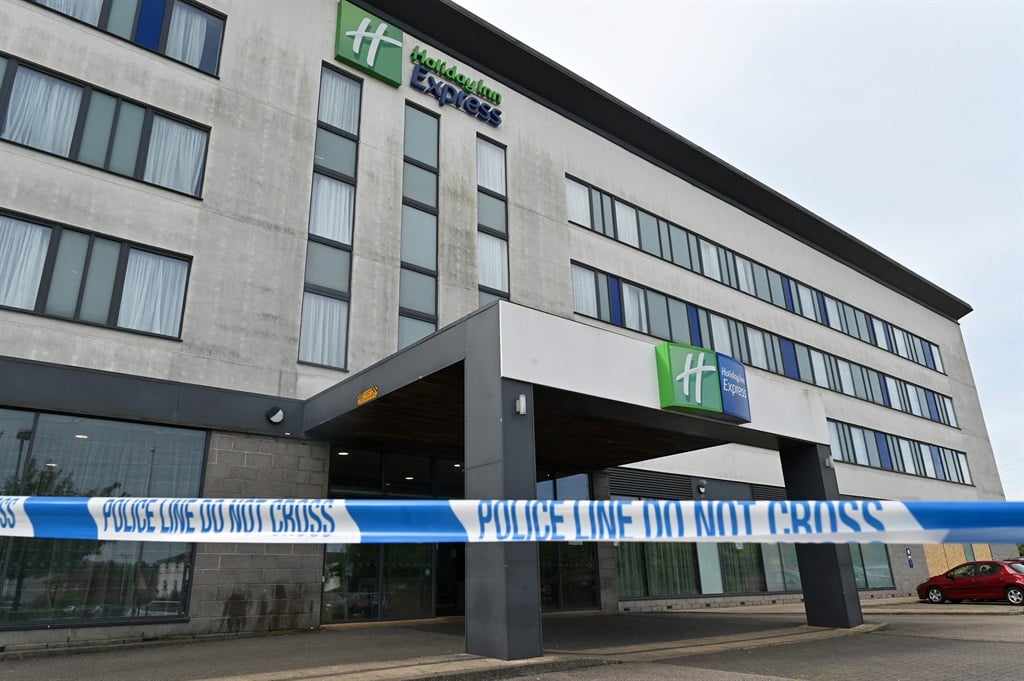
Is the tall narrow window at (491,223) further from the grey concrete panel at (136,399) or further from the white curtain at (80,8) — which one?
the white curtain at (80,8)

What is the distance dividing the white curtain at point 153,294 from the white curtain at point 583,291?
11.8 meters

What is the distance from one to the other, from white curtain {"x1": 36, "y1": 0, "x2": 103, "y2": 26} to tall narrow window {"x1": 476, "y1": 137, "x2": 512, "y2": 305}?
401 inches

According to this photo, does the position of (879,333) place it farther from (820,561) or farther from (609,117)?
(820,561)

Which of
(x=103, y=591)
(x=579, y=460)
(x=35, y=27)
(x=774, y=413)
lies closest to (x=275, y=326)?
(x=103, y=591)

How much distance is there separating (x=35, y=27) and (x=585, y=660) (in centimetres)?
1569

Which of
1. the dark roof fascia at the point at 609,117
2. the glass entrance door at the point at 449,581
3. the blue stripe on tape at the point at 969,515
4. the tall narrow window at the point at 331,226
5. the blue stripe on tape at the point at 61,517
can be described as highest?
the dark roof fascia at the point at 609,117

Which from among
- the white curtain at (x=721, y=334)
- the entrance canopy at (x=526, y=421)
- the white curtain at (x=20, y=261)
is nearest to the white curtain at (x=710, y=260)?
the white curtain at (x=721, y=334)

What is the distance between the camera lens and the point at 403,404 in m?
12.7

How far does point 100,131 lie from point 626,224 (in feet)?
55.2

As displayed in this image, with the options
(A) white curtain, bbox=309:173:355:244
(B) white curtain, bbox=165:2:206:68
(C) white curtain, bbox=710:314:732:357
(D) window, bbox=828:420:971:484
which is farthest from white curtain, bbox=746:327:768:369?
(B) white curtain, bbox=165:2:206:68

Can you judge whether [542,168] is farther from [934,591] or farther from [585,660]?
[934,591]

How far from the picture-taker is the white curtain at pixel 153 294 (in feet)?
43.3

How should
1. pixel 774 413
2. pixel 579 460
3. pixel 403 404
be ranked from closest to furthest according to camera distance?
pixel 403 404, pixel 774 413, pixel 579 460

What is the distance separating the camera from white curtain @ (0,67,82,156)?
12.8 m
